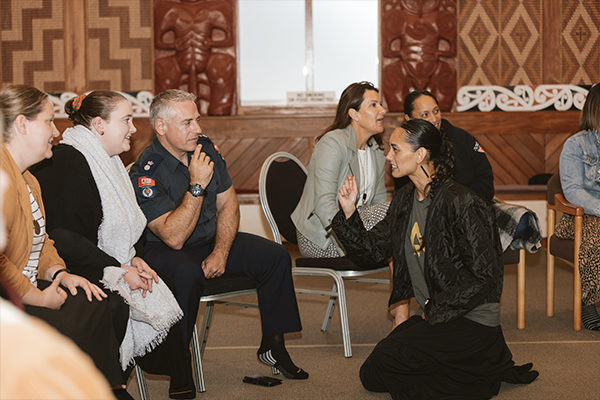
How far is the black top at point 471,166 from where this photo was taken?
3246 millimetres

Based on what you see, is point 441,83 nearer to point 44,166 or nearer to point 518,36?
point 518,36

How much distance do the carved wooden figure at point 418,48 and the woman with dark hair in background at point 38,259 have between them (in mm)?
4437

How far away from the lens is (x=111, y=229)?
2.16 meters

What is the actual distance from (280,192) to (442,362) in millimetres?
1289

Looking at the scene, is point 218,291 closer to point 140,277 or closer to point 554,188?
point 140,277

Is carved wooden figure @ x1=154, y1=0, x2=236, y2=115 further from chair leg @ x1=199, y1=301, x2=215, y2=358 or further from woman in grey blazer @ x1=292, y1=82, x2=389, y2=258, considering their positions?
chair leg @ x1=199, y1=301, x2=215, y2=358

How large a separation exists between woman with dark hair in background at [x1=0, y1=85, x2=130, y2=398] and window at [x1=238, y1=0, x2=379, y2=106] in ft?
13.8

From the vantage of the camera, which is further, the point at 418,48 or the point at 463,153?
the point at 418,48

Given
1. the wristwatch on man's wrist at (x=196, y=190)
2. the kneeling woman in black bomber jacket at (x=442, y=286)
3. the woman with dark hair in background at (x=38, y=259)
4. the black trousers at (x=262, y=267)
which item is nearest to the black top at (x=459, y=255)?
the kneeling woman in black bomber jacket at (x=442, y=286)

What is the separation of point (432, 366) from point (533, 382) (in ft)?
1.65

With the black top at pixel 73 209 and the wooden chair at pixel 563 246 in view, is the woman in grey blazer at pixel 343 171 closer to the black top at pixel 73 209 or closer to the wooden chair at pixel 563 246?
the wooden chair at pixel 563 246

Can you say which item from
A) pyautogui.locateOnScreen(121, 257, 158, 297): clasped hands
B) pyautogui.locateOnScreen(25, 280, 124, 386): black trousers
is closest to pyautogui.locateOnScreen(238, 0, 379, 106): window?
pyautogui.locateOnScreen(121, 257, 158, 297): clasped hands

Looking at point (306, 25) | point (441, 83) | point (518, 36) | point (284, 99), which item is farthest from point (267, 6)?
point (518, 36)

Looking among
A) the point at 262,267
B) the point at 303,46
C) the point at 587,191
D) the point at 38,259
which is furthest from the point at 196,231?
the point at 303,46
